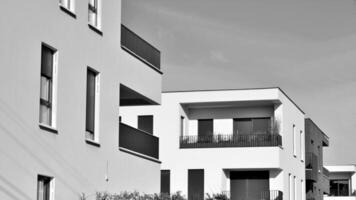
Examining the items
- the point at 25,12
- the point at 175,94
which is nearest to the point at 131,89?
the point at 25,12

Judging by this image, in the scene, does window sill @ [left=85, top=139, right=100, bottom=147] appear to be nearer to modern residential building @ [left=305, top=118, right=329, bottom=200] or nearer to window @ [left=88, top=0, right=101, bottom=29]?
window @ [left=88, top=0, right=101, bottom=29]

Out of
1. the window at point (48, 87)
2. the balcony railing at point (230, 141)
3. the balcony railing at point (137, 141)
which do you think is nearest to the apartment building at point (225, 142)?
the balcony railing at point (230, 141)

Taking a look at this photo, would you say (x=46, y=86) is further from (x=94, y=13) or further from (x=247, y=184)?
(x=247, y=184)

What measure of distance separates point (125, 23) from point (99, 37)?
4.21 metres

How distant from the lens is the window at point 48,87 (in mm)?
20297

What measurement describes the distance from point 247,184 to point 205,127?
4346 millimetres

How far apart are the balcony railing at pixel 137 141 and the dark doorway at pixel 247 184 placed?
1869cm

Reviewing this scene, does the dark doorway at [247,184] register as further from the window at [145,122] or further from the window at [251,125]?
the window at [145,122]

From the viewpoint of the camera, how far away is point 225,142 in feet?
153

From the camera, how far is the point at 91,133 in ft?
77.6

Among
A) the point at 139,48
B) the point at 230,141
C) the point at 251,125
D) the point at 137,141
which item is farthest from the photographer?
the point at 251,125

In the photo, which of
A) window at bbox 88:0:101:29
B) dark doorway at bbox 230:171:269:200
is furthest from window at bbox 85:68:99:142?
dark doorway at bbox 230:171:269:200

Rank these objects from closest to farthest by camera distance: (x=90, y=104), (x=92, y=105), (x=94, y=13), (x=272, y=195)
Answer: (x=90, y=104) → (x=92, y=105) → (x=94, y=13) → (x=272, y=195)

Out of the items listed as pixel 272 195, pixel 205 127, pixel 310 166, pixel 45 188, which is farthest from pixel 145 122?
pixel 45 188
